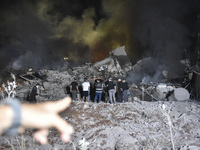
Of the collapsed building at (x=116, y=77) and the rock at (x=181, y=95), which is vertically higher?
the collapsed building at (x=116, y=77)

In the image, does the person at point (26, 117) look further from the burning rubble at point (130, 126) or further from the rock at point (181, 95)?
the rock at point (181, 95)

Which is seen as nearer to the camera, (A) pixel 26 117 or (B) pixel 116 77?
(A) pixel 26 117

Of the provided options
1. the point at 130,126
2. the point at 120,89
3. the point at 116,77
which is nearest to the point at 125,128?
the point at 130,126

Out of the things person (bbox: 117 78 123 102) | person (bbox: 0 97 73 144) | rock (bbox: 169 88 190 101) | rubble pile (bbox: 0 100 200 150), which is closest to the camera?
person (bbox: 0 97 73 144)

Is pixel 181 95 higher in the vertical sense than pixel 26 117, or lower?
lower

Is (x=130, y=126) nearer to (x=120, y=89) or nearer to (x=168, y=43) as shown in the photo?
(x=120, y=89)

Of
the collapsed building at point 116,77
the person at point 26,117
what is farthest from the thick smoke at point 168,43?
the person at point 26,117

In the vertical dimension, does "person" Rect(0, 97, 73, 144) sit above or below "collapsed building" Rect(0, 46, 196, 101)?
below

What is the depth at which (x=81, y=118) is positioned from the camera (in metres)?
6.29

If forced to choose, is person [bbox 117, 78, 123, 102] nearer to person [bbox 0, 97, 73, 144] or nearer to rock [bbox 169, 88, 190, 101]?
rock [bbox 169, 88, 190, 101]

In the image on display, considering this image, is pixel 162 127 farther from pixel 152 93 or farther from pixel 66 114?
pixel 152 93

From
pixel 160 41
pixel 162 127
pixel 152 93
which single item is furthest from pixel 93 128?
Result: pixel 160 41

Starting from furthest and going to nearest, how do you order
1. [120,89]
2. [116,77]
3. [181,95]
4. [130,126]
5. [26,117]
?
[116,77]
[181,95]
[120,89]
[130,126]
[26,117]

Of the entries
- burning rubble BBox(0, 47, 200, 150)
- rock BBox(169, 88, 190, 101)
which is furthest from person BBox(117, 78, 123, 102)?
rock BBox(169, 88, 190, 101)
